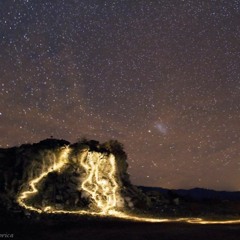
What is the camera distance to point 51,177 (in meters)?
33.9

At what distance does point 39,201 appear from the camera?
31.0 meters

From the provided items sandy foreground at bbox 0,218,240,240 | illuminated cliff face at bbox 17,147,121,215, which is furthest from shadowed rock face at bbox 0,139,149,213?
sandy foreground at bbox 0,218,240,240

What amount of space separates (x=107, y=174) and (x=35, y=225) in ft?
48.8

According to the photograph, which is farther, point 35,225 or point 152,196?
point 152,196

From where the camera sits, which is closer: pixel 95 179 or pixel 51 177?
pixel 51 177

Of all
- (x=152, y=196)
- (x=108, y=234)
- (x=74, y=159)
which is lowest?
(x=108, y=234)

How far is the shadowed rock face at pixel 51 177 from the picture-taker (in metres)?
31.5

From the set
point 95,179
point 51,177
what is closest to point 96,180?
point 95,179

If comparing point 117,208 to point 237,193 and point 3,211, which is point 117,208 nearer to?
point 3,211

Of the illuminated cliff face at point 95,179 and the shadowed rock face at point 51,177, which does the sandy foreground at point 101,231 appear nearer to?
the shadowed rock face at point 51,177

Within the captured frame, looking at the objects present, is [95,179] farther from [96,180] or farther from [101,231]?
[101,231]

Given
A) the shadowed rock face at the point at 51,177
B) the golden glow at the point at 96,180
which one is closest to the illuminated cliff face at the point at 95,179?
the golden glow at the point at 96,180

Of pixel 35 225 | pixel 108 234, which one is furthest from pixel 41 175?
pixel 108 234

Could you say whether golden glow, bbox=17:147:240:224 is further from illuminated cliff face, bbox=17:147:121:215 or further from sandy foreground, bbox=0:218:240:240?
sandy foreground, bbox=0:218:240:240
